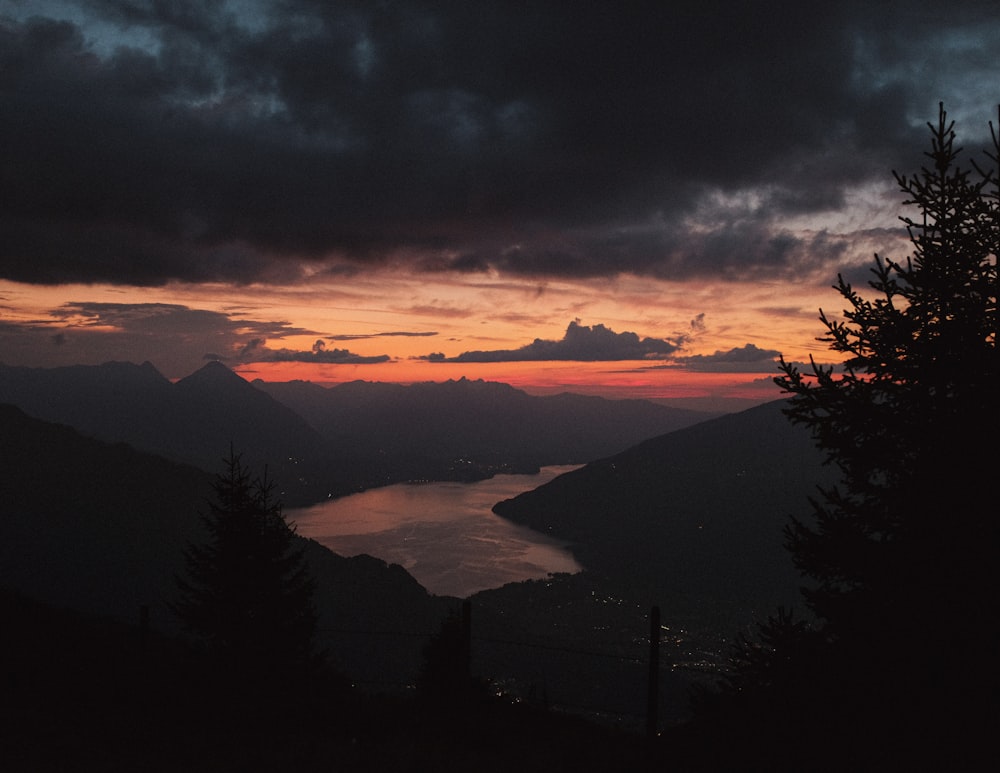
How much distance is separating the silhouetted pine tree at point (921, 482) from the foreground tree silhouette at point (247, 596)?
53.7 ft

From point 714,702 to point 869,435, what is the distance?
15.8ft

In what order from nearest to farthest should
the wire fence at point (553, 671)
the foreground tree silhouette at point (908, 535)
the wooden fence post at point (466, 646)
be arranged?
1. the foreground tree silhouette at point (908, 535)
2. the wooden fence post at point (466, 646)
3. the wire fence at point (553, 671)

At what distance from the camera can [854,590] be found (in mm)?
9078

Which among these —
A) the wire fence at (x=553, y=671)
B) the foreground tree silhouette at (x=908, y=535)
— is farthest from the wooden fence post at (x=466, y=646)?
the wire fence at (x=553, y=671)

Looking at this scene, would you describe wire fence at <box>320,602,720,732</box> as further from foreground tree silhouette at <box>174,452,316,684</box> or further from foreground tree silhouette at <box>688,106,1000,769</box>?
foreground tree silhouette at <box>688,106,1000,769</box>

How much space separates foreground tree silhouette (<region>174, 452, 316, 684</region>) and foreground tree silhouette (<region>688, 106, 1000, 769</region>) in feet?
51.4

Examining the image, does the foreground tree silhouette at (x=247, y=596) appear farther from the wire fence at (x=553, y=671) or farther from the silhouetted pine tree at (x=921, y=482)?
the wire fence at (x=553, y=671)

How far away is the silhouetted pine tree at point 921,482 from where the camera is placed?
7.76 m

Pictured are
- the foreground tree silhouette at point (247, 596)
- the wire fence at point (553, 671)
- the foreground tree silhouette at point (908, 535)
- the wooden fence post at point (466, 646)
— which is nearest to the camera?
the foreground tree silhouette at point (908, 535)

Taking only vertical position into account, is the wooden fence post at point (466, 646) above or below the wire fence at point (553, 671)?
above

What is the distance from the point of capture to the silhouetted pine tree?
7762 mm

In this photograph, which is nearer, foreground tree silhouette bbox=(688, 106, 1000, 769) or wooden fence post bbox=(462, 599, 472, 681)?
foreground tree silhouette bbox=(688, 106, 1000, 769)

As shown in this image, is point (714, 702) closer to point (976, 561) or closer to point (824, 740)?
point (824, 740)

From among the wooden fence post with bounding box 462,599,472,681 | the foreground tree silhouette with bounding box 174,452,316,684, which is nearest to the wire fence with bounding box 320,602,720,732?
the foreground tree silhouette with bounding box 174,452,316,684
